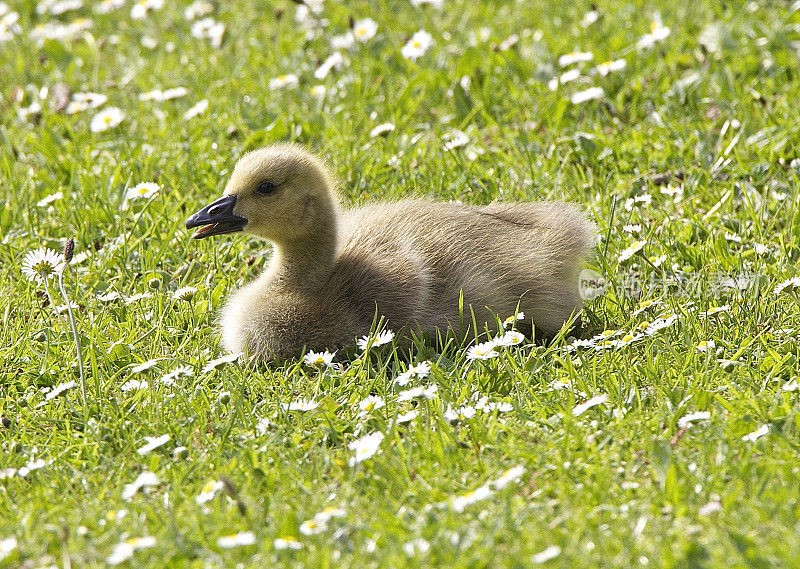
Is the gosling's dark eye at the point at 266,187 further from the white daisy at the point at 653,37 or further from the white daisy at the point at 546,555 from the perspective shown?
the white daisy at the point at 653,37

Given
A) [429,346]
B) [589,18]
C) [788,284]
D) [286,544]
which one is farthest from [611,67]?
[286,544]

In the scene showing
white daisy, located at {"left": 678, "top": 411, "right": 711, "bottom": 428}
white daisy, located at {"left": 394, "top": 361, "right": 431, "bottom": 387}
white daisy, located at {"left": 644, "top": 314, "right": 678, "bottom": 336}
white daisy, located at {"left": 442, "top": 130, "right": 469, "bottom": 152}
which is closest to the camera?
white daisy, located at {"left": 678, "top": 411, "right": 711, "bottom": 428}

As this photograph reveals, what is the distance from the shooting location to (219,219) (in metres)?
4.17

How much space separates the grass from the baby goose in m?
0.16

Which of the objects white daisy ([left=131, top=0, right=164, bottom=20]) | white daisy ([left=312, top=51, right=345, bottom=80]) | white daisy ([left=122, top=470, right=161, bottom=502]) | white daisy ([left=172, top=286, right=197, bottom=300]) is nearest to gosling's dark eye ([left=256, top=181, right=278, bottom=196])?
white daisy ([left=172, top=286, right=197, bottom=300])

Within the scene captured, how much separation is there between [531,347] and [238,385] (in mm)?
1153

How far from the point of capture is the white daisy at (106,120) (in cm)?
615

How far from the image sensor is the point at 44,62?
24.1ft

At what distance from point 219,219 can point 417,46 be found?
287 centimetres

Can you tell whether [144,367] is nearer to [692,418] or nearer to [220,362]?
[220,362]

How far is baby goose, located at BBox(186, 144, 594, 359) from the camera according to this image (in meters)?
4.13

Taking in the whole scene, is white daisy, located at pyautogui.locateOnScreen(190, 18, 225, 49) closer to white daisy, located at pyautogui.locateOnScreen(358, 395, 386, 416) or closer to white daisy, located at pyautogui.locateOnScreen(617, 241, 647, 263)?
white daisy, located at pyautogui.locateOnScreen(617, 241, 647, 263)

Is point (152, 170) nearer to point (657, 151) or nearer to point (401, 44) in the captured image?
point (401, 44)

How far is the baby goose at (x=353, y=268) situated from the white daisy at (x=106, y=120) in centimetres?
213
